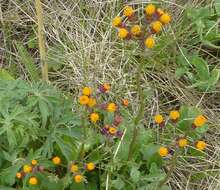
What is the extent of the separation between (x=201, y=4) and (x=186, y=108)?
65 cm

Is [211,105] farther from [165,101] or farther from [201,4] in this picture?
[201,4]

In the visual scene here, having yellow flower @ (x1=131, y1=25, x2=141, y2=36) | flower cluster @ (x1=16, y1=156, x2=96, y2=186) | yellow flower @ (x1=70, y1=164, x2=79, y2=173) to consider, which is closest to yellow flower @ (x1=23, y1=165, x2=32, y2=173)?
flower cluster @ (x1=16, y1=156, x2=96, y2=186)

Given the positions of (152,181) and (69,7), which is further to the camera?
(69,7)

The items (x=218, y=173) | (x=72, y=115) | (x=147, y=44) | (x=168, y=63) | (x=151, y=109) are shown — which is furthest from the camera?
(x=168, y=63)

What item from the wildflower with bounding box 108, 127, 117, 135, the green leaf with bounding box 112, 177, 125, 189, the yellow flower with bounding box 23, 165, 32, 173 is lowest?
the green leaf with bounding box 112, 177, 125, 189

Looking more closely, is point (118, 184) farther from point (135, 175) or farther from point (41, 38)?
point (41, 38)

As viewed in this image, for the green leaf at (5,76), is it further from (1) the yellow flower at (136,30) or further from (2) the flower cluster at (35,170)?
(1) the yellow flower at (136,30)

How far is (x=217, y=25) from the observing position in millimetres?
2385

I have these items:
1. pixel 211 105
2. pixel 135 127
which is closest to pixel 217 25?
pixel 211 105

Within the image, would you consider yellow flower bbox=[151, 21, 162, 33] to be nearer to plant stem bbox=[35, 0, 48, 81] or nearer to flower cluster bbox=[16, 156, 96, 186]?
flower cluster bbox=[16, 156, 96, 186]

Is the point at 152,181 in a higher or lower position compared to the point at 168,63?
lower

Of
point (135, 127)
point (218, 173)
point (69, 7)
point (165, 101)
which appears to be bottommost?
point (218, 173)

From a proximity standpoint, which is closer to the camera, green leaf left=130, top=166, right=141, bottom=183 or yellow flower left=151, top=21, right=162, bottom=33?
yellow flower left=151, top=21, right=162, bottom=33

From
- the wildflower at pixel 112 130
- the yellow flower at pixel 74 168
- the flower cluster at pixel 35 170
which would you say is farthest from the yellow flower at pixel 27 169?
the wildflower at pixel 112 130
